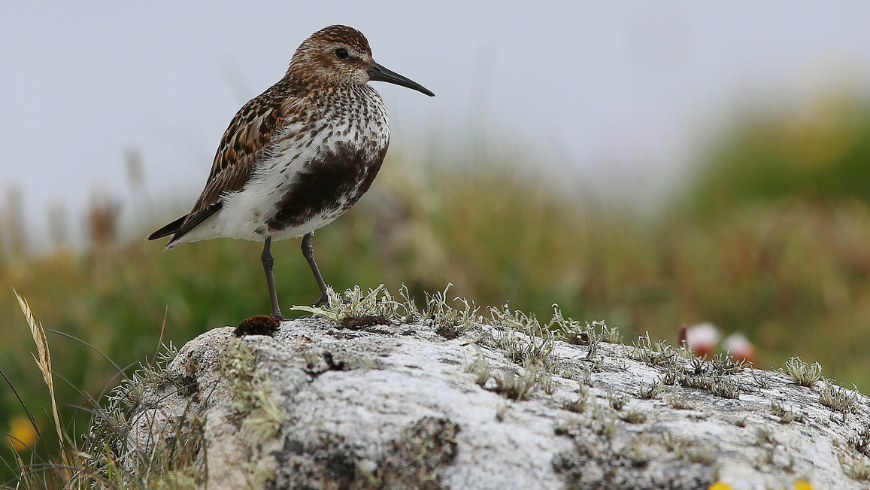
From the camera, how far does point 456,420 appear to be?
3.43 metres

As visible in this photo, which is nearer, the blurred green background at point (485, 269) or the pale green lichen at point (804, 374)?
the pale green lichen at point (804, 374)

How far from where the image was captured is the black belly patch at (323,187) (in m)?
5.17

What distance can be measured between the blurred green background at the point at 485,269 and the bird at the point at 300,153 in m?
2.50

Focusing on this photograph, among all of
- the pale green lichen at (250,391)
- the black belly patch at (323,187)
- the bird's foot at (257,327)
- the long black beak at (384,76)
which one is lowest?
the pale green lichen at (250,391)

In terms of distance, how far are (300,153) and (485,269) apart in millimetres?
5147

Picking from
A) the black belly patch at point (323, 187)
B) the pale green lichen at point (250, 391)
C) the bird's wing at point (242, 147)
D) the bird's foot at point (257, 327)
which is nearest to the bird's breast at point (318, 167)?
the black belly patch at point (323, 187)

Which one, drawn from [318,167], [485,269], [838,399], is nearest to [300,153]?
[318,167]

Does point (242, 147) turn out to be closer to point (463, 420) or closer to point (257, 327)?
point (257, 327)

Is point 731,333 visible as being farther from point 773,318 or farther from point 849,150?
point 849,150

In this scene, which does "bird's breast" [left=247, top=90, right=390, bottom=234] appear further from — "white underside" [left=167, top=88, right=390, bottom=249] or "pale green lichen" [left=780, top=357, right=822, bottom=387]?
"pale green lichen" [left=780, top=357, right=822, bottom=387]

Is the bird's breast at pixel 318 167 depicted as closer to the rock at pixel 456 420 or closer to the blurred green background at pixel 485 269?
the rock at pixel 456 420

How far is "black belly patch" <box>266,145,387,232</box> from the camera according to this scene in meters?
5.17

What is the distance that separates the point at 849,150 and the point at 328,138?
13.1 metres

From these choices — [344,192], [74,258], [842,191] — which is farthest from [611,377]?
[842,191]
